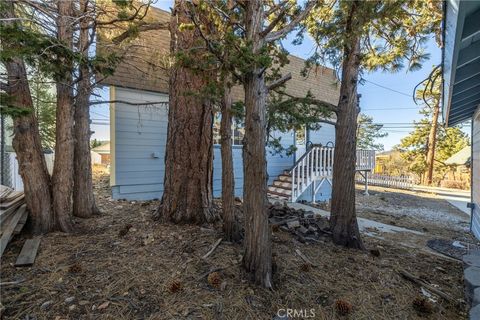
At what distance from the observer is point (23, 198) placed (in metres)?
3.52

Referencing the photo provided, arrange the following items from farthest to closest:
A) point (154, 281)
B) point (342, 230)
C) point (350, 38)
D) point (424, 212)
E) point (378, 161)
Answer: point (378, 161) < point (424, 212) < point (342, 230) < point (350, 38) < point (154, 281)

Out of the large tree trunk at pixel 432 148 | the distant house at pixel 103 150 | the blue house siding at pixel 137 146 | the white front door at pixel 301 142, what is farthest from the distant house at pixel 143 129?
the large tree trunk at pixel 432 148

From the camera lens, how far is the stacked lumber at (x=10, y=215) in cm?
285

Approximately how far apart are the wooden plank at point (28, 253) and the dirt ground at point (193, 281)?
0.22 ft

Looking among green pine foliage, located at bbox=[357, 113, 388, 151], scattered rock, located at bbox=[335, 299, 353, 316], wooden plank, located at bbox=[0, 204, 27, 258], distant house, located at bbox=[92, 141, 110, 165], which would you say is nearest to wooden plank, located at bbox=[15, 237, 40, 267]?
wooden plank, located at bbox=[0, 204, 27, 258]

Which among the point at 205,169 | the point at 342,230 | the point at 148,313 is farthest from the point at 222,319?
the point at 342,230

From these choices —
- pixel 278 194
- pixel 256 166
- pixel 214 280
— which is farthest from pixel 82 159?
pixel 278 194

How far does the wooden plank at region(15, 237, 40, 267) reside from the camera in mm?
2625

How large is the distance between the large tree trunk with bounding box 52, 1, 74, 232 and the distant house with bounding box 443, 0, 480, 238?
13.5 ft

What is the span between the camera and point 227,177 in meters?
3.39

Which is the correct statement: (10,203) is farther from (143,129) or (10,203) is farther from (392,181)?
(392,181)

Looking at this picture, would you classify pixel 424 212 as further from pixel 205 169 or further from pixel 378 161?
pixel 378 161

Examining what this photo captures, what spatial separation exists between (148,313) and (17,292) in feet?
3.87

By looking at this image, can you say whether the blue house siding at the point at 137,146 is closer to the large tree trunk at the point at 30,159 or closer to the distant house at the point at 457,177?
the large tree trunk at the point at 30,159
